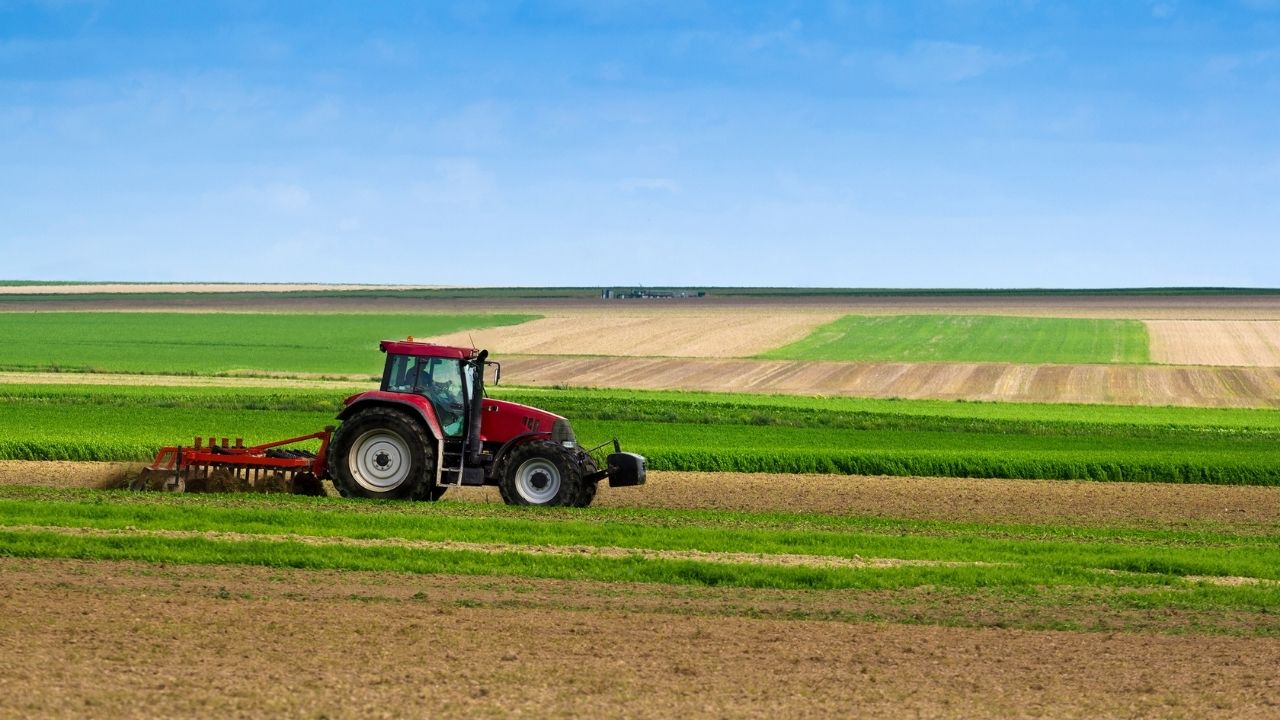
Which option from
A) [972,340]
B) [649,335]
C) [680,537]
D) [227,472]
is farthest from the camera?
[649,335]

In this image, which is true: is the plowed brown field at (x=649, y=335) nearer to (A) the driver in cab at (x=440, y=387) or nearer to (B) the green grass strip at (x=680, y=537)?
(A) the driver in cab at (x=440, y=387)

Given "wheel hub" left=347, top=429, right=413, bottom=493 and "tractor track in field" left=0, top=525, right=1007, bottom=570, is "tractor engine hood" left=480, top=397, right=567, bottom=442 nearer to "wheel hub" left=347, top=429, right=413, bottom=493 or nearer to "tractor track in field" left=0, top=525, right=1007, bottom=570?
"wheel hub" left=347, top=429, right=413, bottom=493

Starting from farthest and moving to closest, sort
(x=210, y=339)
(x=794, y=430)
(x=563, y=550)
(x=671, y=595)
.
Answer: (x=210, y=339)
(x=794, y=430)
(x=563, y=550)
(x=671, y=595)

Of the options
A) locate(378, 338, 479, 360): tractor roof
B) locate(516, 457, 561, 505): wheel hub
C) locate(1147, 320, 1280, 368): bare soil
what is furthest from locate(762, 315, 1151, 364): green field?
locate(378, 338, 479, 360): tractor roof

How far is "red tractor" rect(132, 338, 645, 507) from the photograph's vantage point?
22297mm

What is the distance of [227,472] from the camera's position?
930 inches

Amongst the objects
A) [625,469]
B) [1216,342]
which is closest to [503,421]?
[625,469]

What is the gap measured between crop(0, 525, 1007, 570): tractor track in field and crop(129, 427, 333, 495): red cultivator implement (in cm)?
419

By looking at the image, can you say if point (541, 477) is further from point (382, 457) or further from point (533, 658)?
point (533, 658)

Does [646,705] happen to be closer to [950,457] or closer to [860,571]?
[860,571]

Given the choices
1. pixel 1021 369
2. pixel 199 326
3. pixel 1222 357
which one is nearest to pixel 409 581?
pixel 1021 369

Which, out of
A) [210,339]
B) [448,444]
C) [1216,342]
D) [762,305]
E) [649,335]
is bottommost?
[448,444]

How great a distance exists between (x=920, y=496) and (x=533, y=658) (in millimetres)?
14703

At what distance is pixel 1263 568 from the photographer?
59.8 ft
